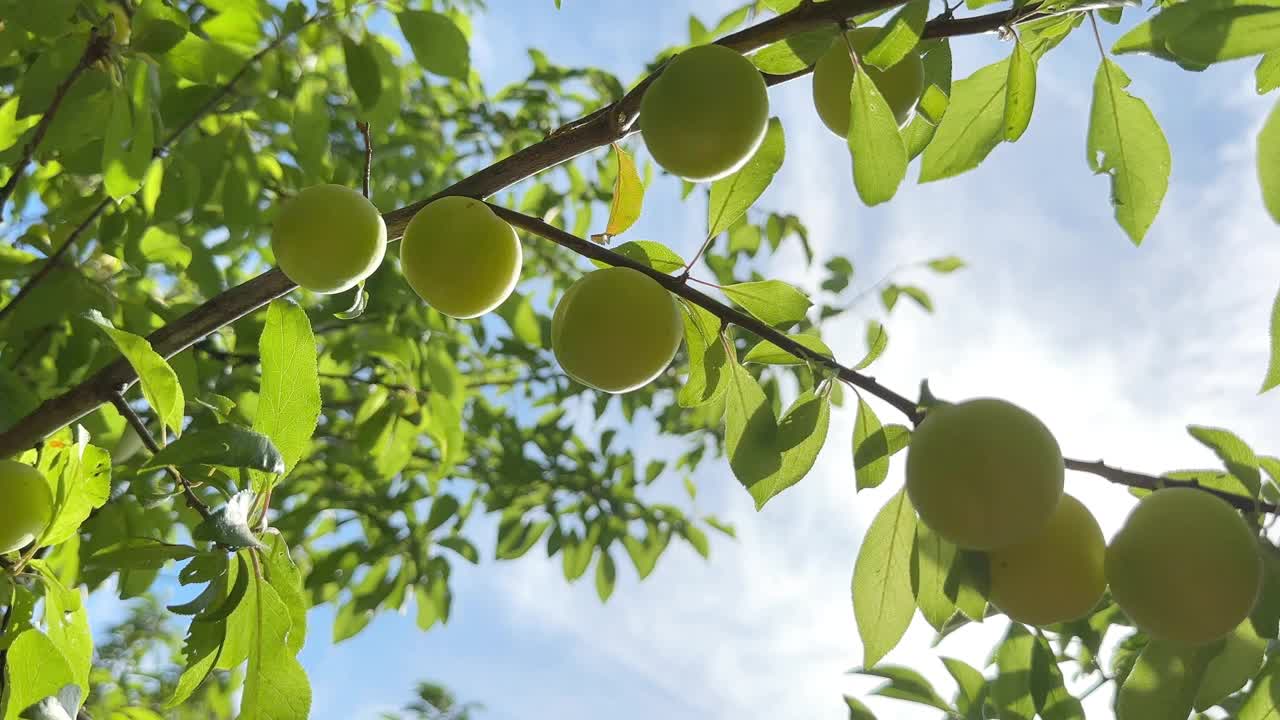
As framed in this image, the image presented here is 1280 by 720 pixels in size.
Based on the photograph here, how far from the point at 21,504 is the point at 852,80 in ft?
3.89

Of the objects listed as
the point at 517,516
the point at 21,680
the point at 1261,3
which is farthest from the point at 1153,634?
Result: the point at 517,516

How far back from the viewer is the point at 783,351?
3.53 feet

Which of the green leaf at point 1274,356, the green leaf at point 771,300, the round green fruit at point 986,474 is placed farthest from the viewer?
the green leaf at point 771,300

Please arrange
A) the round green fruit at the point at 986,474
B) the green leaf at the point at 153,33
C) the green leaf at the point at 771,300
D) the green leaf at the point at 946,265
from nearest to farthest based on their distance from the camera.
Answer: the round green fruit at the point at 986,474 < the green leaf at the point at 771,300 < the green leaf at the point at 153,33 < the green leaf at the point at 946,265

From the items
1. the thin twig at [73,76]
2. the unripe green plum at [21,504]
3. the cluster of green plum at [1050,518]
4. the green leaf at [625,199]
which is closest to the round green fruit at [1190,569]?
the cluster of green plum at [1050,518]

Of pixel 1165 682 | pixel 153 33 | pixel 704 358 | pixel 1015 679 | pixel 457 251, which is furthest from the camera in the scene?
pixel 153 33

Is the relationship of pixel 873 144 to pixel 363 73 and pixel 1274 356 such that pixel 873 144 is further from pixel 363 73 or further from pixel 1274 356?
pixel 363 73

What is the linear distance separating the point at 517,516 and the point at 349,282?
6.86 ft

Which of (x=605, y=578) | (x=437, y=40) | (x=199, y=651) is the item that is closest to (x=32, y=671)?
(x=199, y=651)

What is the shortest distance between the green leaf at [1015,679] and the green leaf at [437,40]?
1.24m

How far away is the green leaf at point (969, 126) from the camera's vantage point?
117cm

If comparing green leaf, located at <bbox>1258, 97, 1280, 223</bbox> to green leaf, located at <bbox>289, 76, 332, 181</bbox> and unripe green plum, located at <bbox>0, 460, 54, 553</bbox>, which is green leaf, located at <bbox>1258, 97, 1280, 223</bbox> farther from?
green leaf, located at <bbox>289, 76, 332, 181</bbox>

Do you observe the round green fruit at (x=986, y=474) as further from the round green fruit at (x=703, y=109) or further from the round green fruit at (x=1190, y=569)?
the round green fruit at (x=703, y=109)

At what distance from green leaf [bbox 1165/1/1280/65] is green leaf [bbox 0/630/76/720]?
1356 millimetres
